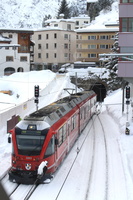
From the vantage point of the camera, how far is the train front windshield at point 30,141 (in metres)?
13.4

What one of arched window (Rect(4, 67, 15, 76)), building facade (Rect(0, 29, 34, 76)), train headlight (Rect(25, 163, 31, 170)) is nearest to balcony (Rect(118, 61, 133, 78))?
train headlight (Rect(25, 163, 31, 170))

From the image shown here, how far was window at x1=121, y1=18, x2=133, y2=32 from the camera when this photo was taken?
94.6 ft

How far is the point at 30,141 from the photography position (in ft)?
44.4

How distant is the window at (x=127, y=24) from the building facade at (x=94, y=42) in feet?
126

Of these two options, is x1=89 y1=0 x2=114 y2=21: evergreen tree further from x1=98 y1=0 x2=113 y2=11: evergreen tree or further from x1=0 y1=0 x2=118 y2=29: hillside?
x1=0 y1=0 x2=118 y2=29: hillside

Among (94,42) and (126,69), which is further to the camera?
(94,42)

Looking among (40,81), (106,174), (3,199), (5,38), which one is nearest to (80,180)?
(106,174)

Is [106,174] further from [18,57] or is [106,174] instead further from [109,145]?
[18,57]

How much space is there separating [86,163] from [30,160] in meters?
4.82

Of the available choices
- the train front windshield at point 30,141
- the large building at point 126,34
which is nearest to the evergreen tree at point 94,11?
the large building at point 126,34

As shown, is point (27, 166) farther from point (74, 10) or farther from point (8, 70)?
point (74, 10)

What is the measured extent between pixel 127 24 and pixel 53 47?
46.1 metres

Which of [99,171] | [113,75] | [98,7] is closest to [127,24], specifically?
[99,171]

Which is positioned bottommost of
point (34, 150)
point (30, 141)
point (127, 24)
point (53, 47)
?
point (34, 150)
